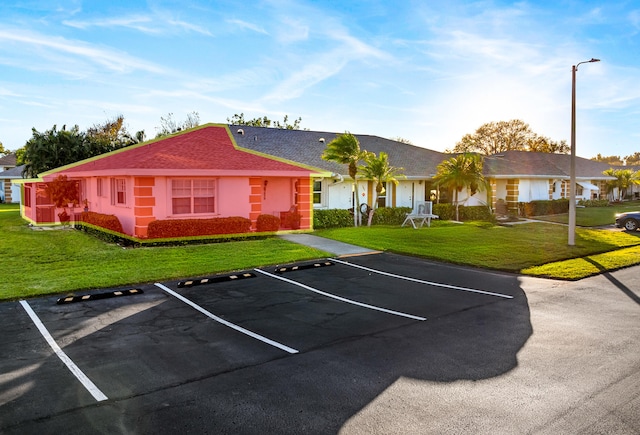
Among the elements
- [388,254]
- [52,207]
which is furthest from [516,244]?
[52,207]

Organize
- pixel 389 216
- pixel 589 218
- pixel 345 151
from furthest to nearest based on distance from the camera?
pixel 589 218 < pixel 389 216 < pixel 345 151

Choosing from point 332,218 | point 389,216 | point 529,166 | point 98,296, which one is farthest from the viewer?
point 529,166

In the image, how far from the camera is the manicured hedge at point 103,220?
66.3ft

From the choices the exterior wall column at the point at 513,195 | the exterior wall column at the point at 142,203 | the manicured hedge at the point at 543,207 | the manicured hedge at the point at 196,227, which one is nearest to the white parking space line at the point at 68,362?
the manicured hedge at the point at 196,227

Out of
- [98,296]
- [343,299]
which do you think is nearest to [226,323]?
[343,299]

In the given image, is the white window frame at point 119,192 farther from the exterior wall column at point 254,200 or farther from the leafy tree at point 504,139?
the leafy tree at point 504,139

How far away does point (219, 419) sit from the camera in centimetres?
560

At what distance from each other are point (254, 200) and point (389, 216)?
10431 mm

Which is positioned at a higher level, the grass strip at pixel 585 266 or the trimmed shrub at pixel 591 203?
the trimmed shrub at pixel 591 203

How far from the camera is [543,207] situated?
34.9 metres

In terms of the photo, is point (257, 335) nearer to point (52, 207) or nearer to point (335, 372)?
point (335, 372)

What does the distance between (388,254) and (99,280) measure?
982 cm

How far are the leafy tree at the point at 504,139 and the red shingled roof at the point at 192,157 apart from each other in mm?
48901

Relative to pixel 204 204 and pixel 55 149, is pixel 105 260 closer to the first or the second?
pixel 204 204
